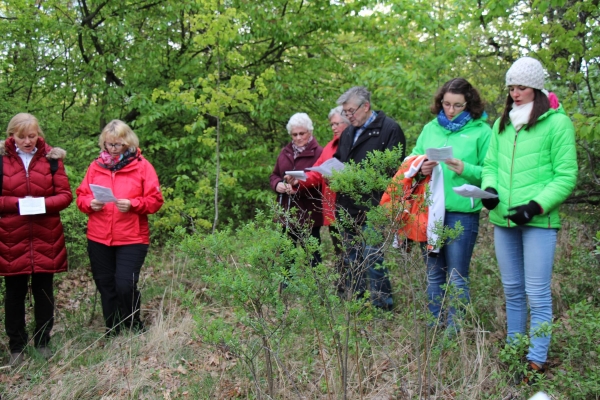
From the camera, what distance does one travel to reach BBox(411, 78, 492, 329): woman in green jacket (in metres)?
3.51

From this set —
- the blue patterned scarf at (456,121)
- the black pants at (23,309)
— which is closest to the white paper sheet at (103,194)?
the black pants at (23,309)

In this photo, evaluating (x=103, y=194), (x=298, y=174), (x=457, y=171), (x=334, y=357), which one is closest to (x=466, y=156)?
(x=457, y=171)

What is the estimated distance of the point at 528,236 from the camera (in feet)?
10.3

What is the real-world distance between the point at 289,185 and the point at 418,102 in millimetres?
3302

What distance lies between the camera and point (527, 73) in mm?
3123

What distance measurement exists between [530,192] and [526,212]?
193mm

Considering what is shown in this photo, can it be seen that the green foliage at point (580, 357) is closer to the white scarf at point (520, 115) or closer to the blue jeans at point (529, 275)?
the blue jeans at point (529, 275)

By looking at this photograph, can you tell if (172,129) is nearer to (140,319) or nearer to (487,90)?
(140,319)

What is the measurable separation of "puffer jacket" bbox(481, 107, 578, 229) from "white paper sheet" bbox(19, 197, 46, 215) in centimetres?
317

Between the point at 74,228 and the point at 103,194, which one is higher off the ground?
the point at 103,194

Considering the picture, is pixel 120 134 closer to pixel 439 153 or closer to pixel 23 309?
pixel 23 309

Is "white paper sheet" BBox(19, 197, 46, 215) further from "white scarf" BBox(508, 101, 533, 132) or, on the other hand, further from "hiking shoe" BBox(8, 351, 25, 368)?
"white scarf" BBox(508, 101, 533, 132)

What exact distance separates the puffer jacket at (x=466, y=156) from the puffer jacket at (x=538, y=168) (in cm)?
17

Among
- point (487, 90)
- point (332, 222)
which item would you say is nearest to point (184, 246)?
point (332, 222)
